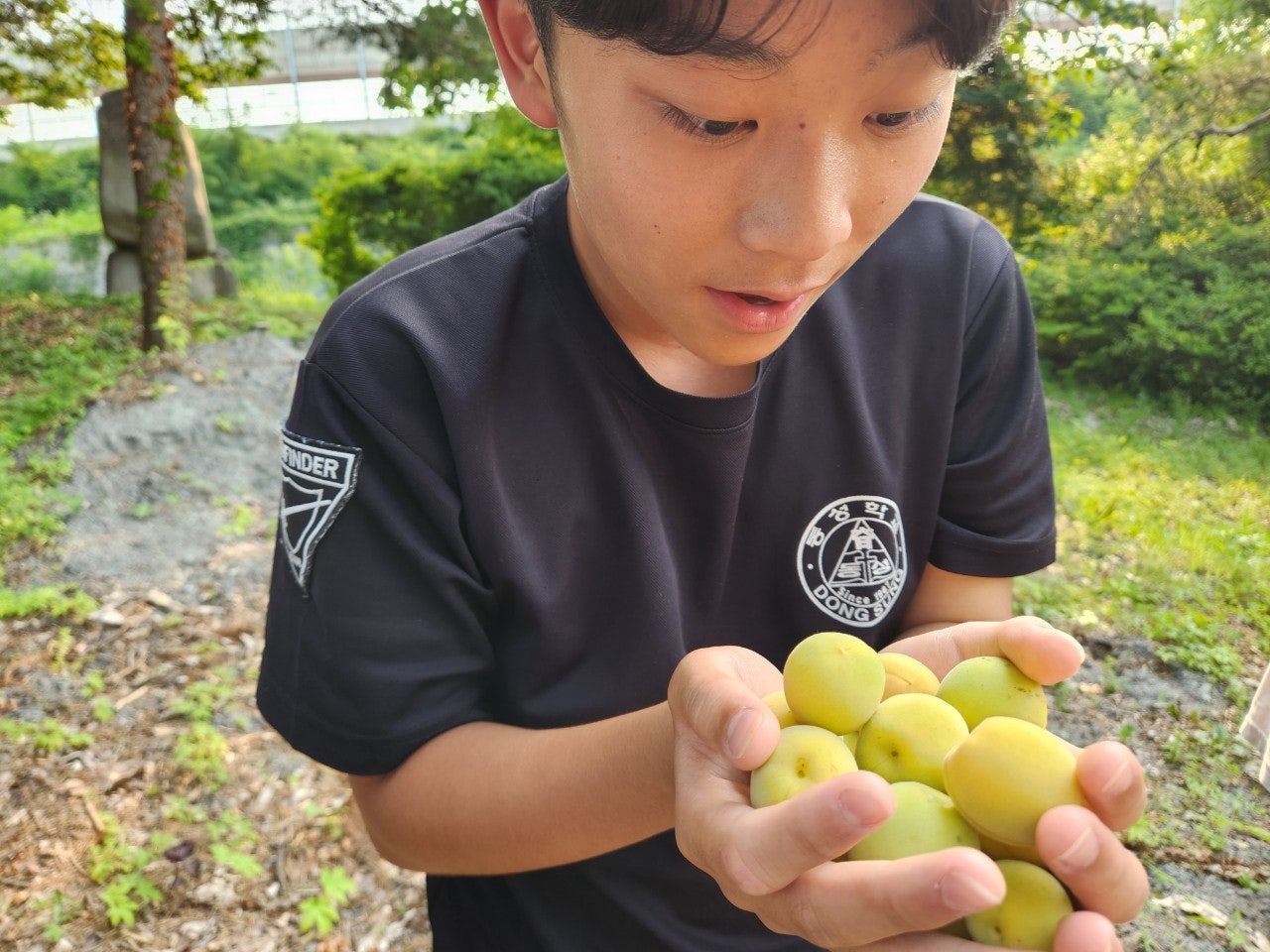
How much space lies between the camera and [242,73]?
784 centimetres

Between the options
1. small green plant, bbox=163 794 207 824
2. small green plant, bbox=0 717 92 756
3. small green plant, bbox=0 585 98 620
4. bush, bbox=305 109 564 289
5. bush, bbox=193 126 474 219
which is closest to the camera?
small green plant, bbox=163 794 207 824

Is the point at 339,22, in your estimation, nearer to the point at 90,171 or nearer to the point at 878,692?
the point at 878,692

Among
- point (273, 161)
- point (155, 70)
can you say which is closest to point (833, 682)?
point (155, 70)

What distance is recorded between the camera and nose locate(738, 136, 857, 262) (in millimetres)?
939

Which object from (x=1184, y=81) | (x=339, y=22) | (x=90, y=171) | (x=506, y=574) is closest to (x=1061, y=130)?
(x=1184, y=81)

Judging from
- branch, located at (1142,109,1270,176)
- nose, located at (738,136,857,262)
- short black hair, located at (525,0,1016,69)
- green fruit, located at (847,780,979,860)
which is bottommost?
green fruit, located at (847,780,979,860)

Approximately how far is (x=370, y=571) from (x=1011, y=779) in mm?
790

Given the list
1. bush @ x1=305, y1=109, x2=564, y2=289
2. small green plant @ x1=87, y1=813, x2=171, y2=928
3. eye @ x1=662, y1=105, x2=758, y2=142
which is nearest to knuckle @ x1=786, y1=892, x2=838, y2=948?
eye @ x1=662, y1=105, x2=758, y2=142

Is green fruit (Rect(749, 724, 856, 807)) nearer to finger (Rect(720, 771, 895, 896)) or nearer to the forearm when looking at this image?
finger (Rect(720, 771, 895, 896))

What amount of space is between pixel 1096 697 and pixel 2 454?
5.94m

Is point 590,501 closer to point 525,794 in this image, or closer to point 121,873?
point 525,794

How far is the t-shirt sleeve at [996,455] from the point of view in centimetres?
158

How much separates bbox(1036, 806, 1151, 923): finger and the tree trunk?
7382mm

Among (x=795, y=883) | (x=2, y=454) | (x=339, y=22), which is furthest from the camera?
(x=339, y=22)
